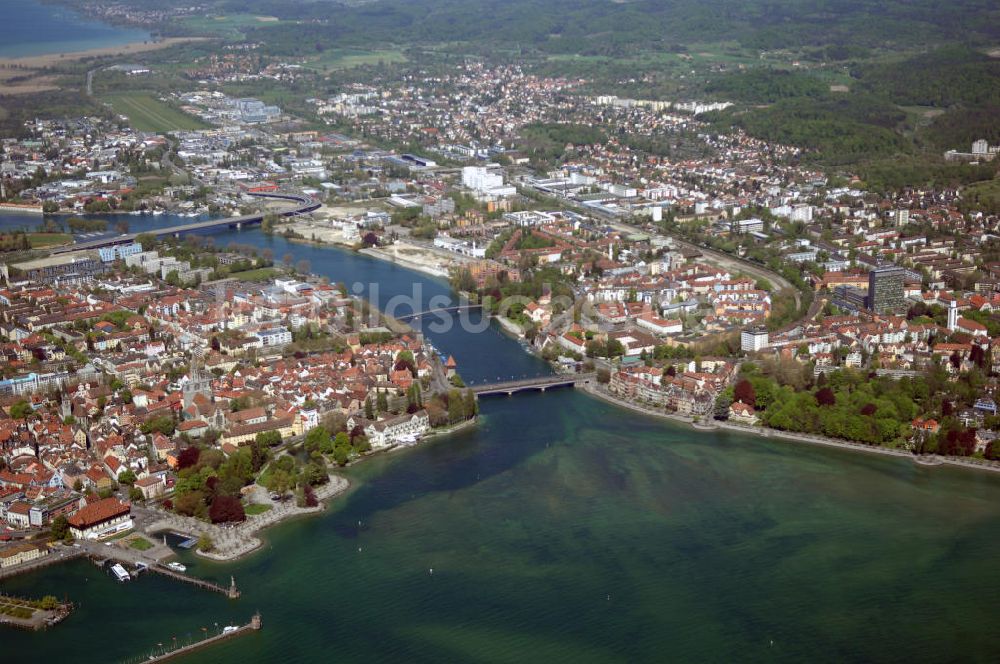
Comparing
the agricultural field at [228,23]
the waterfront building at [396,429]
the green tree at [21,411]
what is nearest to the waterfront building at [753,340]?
the waterfront building at [396,429]

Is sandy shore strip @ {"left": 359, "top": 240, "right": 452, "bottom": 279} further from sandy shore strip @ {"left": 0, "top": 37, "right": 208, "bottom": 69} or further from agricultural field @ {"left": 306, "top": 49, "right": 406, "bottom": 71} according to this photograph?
sandy shore strip @ {"left": 0, "top": 37, "right": 208, "bottom": 69}

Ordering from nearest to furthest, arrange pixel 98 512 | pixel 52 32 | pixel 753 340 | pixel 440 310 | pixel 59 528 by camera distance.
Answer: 1. pixel 59 528
2. pixel 98 512
3. pixel 753 340
4. pixel 440 310
5. pixel 52 32

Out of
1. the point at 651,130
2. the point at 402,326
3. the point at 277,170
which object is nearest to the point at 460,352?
the point at 402,326

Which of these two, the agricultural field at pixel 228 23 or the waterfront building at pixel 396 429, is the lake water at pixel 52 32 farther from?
the waterfront building at pixel 396 429

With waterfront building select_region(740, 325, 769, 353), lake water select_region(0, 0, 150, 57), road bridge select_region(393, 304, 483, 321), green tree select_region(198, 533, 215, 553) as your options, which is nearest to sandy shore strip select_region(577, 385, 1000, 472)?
waterfront building select_region(740, 325, 769, 353)

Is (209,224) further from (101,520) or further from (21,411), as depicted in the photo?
(101,520)

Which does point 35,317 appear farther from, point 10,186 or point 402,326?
point 10,186

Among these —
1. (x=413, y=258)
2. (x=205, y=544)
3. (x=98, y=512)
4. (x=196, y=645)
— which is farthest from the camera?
(x=413, y=258)

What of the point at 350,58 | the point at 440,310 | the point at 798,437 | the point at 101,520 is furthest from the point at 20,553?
the point at 350,58
